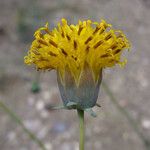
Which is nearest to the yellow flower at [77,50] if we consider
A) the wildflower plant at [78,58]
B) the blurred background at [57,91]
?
the wildflower plant at [78,58]

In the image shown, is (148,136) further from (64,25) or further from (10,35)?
(64,25)

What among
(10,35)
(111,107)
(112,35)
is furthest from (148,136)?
(112,35)

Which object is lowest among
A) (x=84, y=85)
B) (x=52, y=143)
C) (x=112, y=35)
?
(x=52, y=143)

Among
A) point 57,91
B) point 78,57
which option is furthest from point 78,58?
point 57,91

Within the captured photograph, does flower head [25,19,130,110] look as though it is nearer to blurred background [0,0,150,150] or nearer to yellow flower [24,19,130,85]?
yellow flower [24,19,130,85]

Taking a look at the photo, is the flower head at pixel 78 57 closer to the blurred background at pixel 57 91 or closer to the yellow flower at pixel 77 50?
the yellow flower at pixel 77 50

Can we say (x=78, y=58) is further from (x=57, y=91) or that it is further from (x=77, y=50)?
(x=57, y=91)

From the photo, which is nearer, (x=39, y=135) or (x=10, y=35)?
(x=39, y=135)
